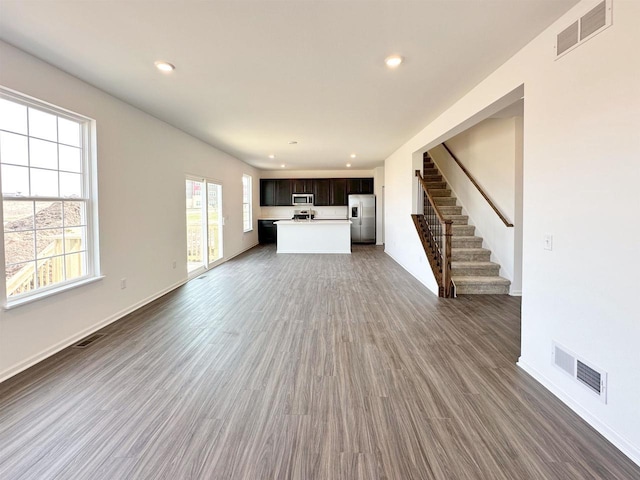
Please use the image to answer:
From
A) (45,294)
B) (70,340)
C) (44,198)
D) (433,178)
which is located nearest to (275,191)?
(433,178)

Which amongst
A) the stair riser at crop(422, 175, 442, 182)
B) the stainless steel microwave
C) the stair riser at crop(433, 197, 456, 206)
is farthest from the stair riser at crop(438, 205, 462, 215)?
the stainless steel microwave

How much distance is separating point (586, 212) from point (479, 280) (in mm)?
Result: 3082

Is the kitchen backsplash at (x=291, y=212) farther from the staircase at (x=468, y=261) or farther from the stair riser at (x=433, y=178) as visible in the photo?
the staircase at (x=468, y=261)

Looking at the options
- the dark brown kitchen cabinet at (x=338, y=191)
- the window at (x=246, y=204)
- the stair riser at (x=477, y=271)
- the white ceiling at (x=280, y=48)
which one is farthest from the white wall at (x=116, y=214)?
the dark brown kitchen cabinet at (x=338, y=191)

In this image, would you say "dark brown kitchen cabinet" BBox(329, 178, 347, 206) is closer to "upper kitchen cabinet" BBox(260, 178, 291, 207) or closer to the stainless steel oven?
the stainless steel oven

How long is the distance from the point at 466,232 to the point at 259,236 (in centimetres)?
730

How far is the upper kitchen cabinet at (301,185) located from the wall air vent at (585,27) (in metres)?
9.15

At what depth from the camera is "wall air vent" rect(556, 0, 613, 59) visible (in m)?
1.82

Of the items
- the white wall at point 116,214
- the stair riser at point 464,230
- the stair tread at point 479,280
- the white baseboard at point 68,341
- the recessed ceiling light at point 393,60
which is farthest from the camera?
the stair riser at point 464,230

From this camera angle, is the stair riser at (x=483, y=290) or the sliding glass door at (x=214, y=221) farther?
the sliding glass door at (x=214, y=221)

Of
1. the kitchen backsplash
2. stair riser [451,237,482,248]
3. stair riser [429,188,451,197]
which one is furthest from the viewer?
the kitchen backsplash

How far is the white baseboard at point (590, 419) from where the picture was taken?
1657 millimetres

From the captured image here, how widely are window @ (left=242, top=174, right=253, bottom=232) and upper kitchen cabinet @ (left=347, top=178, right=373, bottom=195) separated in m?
3.43

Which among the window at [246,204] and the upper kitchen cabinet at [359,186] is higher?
the upper kitchen cabinet at [359,186]
